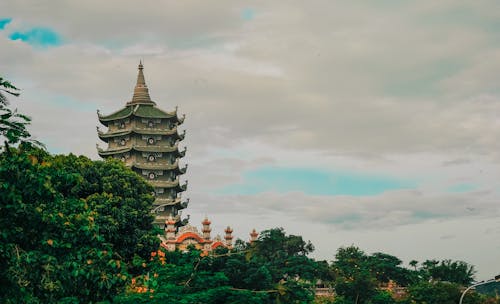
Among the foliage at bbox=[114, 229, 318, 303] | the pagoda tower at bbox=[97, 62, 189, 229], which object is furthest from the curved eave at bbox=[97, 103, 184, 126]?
the foliage at bbox=[114, 229, 318, 303]

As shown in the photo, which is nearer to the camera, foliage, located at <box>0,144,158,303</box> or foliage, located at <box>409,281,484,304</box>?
foliage, located at <box>0,144,158,303</box>

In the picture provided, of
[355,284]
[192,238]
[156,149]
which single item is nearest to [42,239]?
[355,284]

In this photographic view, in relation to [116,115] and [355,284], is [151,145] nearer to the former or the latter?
[116,115]

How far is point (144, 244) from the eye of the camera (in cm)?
4944

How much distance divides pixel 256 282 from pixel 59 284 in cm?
2813

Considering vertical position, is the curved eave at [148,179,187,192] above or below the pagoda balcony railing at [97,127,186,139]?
below

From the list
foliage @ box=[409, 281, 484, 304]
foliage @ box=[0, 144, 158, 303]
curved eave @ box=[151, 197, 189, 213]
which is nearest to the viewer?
foliage @ box=[0, 144, 158, 303]

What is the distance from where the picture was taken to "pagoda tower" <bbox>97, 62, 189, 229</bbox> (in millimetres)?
93750

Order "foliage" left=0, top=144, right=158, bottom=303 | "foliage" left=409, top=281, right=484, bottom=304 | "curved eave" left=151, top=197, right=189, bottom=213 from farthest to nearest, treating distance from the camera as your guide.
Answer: "curved eave" left=151, top=197, right=189, bottom=213 → "foliage" left=409, top=281, right=484, bottom=304 → "foliage" left=0, top=144, right=158, bottom=303

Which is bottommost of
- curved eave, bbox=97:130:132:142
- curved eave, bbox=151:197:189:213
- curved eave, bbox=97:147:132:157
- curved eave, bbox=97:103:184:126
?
curved eave, bbox=151:197:189:213

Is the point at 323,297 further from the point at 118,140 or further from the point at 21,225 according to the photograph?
the point at 21,225

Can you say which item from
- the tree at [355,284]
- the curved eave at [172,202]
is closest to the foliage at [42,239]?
the tree at [355,284]

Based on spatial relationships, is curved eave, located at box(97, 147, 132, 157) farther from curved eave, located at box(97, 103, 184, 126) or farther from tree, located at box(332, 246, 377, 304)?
tree, located at box(332, 246, 377, 304)

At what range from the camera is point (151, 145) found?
95.2 meters
